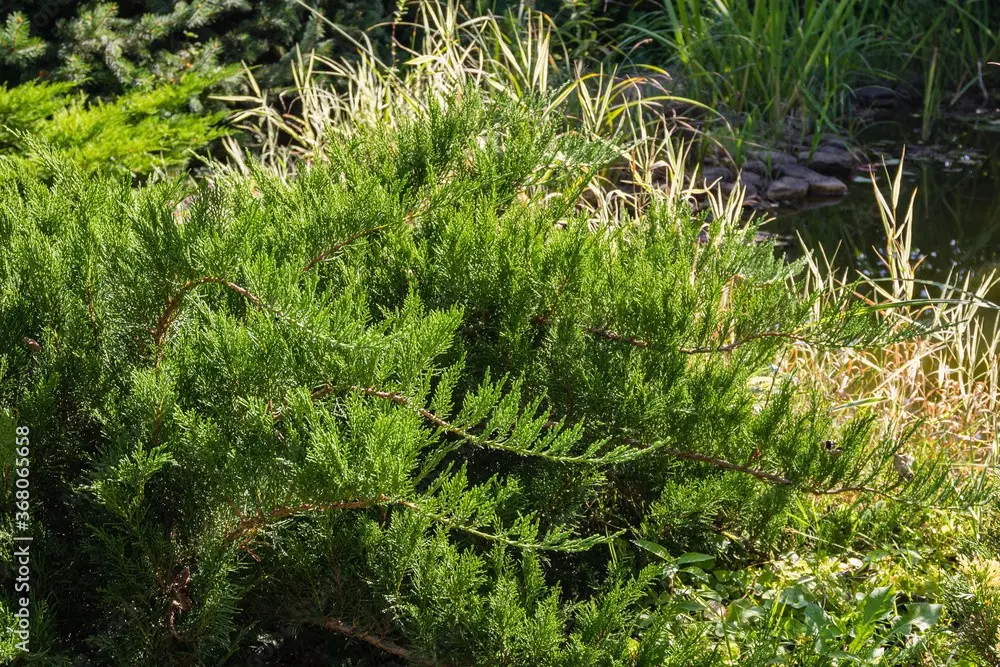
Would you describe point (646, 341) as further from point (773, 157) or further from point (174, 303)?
point (773, 157)

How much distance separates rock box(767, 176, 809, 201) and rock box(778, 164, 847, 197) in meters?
0.07

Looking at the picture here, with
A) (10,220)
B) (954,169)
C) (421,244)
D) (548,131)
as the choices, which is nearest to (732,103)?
(954,169)

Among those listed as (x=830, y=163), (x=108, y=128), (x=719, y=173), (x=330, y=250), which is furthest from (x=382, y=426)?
(x=830, y=163)

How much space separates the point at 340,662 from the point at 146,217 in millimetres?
876

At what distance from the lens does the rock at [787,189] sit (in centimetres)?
630

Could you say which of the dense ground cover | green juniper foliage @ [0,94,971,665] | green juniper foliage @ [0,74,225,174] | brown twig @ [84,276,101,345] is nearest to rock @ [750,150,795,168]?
green juniper foliage @ [0,74,225,174]

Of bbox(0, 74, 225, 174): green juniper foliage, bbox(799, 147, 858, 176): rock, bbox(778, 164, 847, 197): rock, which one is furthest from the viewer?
bbox(799, 147, 858, 176): rock

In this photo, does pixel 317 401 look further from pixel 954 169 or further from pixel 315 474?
pixel 954 169

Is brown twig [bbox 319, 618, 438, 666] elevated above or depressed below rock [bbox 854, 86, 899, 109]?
above

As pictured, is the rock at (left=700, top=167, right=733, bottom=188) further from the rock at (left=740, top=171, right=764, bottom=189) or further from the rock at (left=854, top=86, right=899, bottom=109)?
the rock at (left=854, top=86, right=899, bottom=109)

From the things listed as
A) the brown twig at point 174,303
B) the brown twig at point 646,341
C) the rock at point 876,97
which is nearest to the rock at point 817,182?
the rock at point 876,97

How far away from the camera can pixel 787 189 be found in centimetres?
633

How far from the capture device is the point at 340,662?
71.5 inches

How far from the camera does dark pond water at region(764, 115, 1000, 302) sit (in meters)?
5.34
